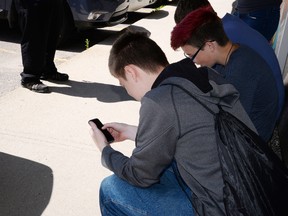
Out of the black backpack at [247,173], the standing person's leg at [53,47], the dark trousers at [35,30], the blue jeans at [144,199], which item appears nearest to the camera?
the black backpack at [247,173]

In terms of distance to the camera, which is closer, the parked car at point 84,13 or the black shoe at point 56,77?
the black shoe at point 56,77

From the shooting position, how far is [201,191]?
5.28 ft

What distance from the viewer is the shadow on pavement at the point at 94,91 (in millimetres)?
4348

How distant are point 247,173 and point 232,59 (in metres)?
0.95

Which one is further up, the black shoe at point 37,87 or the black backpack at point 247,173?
the black backpack at point 247,173

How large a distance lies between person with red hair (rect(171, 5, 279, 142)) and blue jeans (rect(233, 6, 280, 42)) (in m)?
1.66

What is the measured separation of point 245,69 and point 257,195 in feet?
3.05

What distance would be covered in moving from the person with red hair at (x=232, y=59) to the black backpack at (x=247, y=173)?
731 mm

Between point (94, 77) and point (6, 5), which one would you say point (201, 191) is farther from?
point (6, 5)

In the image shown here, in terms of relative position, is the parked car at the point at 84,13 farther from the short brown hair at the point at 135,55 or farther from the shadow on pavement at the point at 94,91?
the short brown hair at the point at 135,55

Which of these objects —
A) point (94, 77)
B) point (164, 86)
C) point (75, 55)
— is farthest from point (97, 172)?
point (75, 55)

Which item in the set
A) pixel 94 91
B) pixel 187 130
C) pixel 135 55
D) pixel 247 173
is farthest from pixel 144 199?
pixel 94 91

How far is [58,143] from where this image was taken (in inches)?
131

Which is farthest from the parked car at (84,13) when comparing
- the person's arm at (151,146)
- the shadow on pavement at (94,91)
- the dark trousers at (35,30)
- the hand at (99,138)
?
the person's arm at (151,146)
